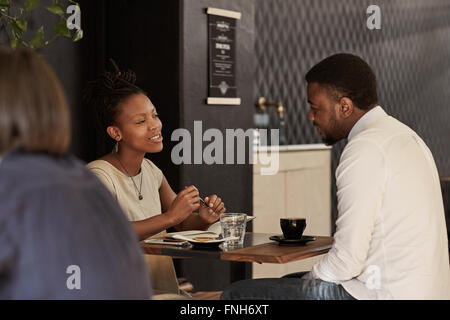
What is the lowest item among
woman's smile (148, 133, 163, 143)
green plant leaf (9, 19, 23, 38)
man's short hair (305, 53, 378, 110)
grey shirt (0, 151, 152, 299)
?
grey shirt (0, 151, 152, 299)

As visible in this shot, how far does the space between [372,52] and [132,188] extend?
3.89 metres

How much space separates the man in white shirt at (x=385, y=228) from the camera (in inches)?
88.4

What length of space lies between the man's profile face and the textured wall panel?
8.62 ft

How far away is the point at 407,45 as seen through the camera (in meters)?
7.01

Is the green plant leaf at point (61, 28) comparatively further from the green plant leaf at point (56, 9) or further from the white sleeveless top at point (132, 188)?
the white sleeveless top at point (132, 188)

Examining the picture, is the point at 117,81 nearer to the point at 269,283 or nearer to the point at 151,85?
the point at 151,85

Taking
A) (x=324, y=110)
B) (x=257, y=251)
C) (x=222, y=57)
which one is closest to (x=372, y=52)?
(x=222, y=57)

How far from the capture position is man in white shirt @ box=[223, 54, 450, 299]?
225cm

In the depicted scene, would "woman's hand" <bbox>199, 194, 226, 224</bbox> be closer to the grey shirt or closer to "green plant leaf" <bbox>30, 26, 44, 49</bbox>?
"green plant leaf" <bbox>30, 26, 44, 49</bbox>

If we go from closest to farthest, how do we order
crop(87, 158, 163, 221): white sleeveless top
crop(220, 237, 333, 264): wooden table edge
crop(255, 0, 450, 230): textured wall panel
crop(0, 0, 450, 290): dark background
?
crop(220, 237, 333, 264): wooden table edge
crop(87, 158, 163, 221): white sleeveless top
crop(0, 0, 450, 290): dark background
crop(255, 0, 450, 230): textured wall panel

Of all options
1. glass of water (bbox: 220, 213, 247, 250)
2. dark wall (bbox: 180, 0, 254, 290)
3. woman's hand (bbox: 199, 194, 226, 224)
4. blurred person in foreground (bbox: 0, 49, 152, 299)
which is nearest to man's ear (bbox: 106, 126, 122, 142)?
woman's hand (bbox: 199, 194, 226, 224)

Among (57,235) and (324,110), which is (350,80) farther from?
(57,235)

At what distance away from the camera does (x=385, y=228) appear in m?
2.27
